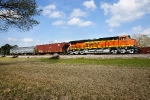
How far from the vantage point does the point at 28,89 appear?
8961 mm

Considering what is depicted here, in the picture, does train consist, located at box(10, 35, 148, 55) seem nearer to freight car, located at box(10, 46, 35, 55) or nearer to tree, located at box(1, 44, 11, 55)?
freight car, located at box(10, 46, 35, 55)

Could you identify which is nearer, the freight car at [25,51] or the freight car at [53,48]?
the freight car at [53,48]

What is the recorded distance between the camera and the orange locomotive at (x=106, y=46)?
30.9 m

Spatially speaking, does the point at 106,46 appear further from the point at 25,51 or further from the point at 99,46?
the point at 25,51

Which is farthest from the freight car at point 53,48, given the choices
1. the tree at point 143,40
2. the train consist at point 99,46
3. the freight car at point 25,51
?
the tree at point 143,40

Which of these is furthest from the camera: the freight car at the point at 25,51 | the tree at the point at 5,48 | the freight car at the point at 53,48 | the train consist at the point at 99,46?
the tree at the point at 5,48

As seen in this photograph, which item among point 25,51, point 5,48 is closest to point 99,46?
point 25,51

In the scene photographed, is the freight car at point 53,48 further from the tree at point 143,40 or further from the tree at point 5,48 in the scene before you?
the tree at point 143,40

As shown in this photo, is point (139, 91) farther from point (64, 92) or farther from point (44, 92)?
point (44, 92)

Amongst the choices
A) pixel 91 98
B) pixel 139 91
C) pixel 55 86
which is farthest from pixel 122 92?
pixel 55 86

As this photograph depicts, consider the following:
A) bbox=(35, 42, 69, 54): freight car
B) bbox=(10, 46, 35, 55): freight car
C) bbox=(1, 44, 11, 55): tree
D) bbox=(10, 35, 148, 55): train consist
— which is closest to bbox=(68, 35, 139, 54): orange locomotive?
bbox=(10, 35, 148, 55): train consist

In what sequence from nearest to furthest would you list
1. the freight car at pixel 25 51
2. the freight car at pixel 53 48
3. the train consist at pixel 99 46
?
1. the train consist at pixel 99 46
2. the freight car at pixel 53 48
3. the freight car at pixel 25 51

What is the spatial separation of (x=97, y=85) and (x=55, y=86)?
2229 mm

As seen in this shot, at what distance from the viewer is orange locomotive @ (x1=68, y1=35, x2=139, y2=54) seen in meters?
30.9
